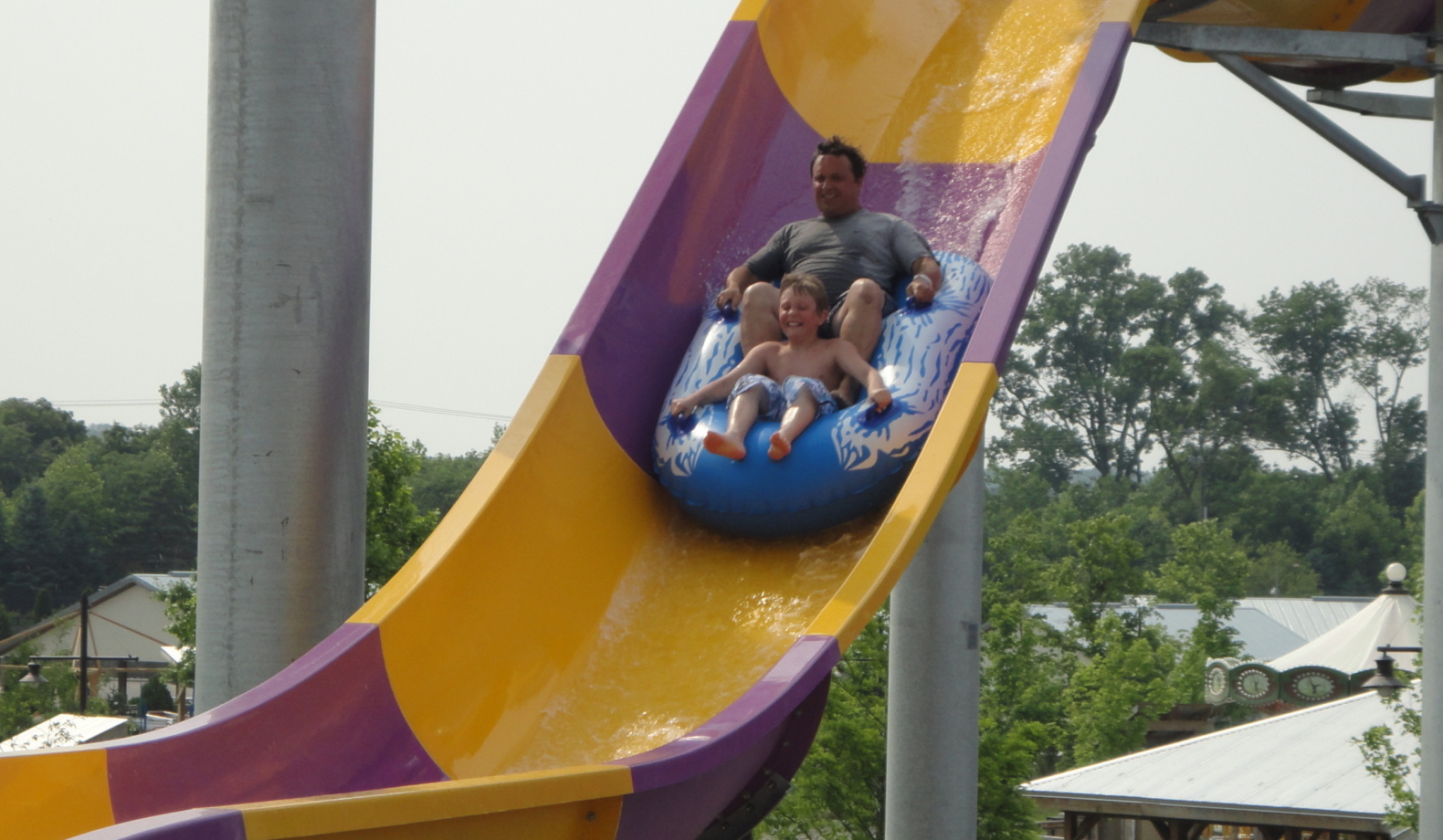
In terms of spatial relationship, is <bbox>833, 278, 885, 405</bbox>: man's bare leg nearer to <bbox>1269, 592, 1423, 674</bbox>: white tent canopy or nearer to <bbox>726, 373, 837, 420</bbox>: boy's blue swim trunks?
<bbox>726, 373, 837, 420</bbox>: boy's blue swim trunks

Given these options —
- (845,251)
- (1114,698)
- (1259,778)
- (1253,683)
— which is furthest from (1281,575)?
(845,251)

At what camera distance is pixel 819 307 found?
17.5 ft

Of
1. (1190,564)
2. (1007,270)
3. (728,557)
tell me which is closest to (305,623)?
(728,557)

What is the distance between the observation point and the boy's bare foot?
4.86 m

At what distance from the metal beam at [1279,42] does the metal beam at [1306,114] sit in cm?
22

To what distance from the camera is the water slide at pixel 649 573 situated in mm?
3523

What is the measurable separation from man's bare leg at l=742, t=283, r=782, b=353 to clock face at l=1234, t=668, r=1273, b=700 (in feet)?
66.2

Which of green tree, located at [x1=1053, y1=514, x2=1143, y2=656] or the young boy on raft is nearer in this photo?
the young boy on raft

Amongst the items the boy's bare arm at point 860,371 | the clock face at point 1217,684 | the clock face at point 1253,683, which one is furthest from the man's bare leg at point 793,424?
the clock face at point 1217,684

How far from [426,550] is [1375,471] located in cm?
6313

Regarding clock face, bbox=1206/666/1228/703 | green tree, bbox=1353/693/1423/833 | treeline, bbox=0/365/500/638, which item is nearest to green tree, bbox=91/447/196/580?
treeline, bbox=0/365/500/638

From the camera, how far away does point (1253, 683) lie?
78.2 feet

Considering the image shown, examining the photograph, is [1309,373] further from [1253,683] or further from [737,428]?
[737,428]

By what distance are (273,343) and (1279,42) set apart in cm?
453
